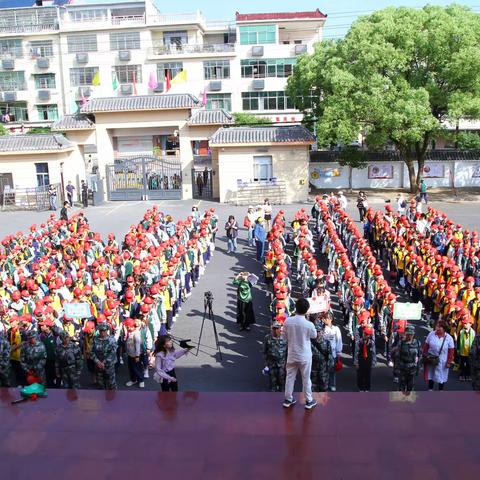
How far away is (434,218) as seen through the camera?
1941 cm

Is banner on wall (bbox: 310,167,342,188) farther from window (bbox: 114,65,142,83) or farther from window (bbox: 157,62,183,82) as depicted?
window (bbox: 114,65,142,83)

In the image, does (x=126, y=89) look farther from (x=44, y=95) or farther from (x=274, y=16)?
(x=274, y=16)

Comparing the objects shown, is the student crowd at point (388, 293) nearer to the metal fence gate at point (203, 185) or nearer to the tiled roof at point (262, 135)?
the tiled roof at point (262, 135)

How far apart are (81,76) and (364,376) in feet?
151

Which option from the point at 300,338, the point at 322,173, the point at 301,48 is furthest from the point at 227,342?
the point at 301,48

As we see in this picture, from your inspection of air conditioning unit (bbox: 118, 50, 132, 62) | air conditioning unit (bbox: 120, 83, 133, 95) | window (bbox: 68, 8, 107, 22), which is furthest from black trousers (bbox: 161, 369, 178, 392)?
window (bbox: 68, 8, 107, 22)

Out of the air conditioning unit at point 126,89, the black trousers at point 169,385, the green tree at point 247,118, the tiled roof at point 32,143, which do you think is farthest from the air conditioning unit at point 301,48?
the black trousers at point 169,385

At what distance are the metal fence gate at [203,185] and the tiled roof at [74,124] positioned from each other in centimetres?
624

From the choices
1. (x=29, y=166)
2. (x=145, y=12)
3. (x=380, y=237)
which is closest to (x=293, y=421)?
(x=380, y=237)

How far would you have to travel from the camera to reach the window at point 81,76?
50406 mm

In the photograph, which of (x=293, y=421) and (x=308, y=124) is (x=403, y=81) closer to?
(x=308, y=124)

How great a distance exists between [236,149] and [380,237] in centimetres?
1400

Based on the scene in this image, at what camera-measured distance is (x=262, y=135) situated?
99.9ft

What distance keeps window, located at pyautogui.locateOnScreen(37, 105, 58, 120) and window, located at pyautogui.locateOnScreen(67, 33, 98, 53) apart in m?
5.07
